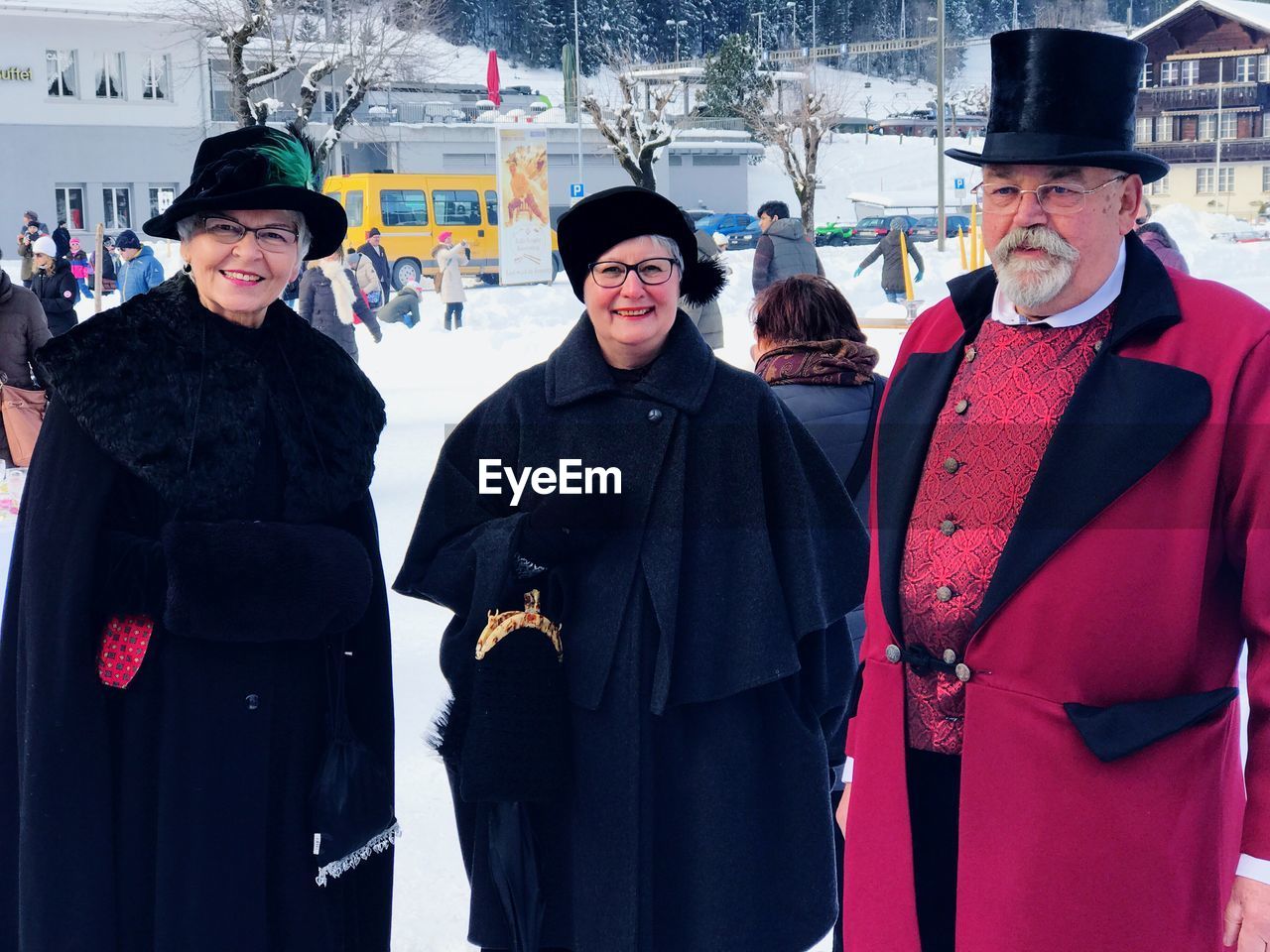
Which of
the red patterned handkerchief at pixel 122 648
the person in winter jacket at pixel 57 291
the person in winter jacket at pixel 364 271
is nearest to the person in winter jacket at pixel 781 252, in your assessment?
the person in winter jacket at pixel 57 291

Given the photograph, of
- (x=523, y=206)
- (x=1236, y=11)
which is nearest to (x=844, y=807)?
(x=523, y=206)

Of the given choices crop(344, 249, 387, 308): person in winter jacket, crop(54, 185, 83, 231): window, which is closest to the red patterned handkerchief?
crop(344, 249, 387, 308): person in winter jacket

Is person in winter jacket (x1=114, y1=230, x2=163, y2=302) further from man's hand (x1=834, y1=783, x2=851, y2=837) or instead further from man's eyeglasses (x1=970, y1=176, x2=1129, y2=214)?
man's eyeglasses (x1=970, y1=176, x2=1129, y2=214)

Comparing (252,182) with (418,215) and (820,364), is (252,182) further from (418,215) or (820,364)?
(418,215)

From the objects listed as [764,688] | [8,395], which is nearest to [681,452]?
[764,688]

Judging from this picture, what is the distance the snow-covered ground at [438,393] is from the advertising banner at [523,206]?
369 millimetres

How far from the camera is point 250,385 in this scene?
98.0 inches

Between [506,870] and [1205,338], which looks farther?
[506,870]

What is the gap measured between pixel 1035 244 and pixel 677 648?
85cm

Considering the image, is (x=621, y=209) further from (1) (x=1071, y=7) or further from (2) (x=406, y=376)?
(1) (x=1071, y=7)

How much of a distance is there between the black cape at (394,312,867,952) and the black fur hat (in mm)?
134

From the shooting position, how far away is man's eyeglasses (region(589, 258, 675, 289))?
2.39 meters

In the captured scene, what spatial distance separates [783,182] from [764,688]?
5771 cm

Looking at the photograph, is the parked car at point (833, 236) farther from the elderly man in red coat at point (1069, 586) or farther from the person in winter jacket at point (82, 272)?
the elderly man in red coat at point (1069, 586)
